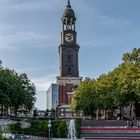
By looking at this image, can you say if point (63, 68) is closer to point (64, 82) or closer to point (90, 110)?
point (64, 82)

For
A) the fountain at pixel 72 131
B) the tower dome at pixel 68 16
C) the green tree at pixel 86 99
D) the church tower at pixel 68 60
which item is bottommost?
the fountain at pixel 72 131

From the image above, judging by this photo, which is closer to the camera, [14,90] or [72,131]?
[72,131]

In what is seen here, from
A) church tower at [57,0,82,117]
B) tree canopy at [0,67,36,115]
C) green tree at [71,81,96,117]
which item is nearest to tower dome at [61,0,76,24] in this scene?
church tower at [57,0,82,117]

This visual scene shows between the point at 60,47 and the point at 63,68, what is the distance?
6310 millimetres

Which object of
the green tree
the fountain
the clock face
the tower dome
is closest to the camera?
the fountain

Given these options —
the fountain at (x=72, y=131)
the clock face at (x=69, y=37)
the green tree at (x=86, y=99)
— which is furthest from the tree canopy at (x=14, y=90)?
the clock face at (x=69, y=37)

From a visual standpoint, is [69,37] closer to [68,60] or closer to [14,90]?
[68,60]

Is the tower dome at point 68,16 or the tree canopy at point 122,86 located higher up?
the tower dome at point 68,16

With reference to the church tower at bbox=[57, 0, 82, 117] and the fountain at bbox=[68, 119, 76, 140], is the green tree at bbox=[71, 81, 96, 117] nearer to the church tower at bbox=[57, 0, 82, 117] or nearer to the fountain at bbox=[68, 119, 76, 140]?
the fountain at bbox=[68, 119, 76, 140]

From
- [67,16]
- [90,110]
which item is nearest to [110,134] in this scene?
[90,110]

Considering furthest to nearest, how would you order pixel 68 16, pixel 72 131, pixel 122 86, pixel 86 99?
1. pixel 68 16
2. pixel 86 99
3. pixel 122 86
4. pixel 72 131

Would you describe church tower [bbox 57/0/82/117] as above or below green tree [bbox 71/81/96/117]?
above

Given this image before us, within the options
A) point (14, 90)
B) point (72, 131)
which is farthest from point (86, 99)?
point (72, 131)

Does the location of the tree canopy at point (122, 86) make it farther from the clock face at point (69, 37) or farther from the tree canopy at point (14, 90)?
the clock face at point (69, 37)
